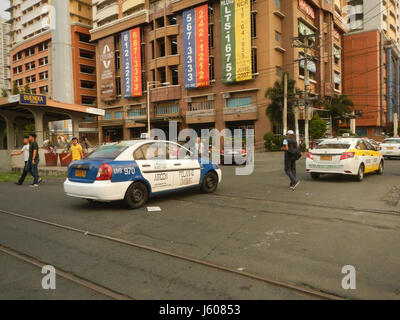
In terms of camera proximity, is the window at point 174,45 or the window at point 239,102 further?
the window at point 174,45

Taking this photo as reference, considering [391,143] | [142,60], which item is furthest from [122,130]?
[391,143]

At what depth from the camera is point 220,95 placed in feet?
130

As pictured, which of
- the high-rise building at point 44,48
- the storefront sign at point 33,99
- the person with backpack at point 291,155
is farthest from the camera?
the high-rise building at point 44,48

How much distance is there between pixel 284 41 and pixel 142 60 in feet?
66.4

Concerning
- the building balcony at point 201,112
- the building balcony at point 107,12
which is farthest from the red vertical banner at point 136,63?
the building balcony at point 107,12

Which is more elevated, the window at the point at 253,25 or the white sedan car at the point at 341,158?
the window at the point at 253,25

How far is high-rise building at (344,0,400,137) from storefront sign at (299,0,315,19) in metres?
16.4

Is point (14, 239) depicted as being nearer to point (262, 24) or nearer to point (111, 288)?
point (111, 288)

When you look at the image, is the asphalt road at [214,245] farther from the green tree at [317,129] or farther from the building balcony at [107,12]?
the building balcony at [107,12]

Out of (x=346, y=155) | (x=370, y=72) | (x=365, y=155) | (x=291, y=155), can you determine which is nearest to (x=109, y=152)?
(x=291, y=155)

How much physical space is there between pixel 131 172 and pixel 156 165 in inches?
29.6

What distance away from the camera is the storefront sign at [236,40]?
120ft

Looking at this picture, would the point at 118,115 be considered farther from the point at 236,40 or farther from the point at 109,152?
the point at 109,152

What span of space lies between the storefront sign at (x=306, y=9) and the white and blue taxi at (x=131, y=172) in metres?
39.3
